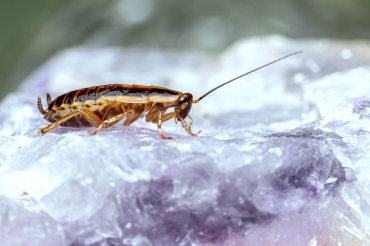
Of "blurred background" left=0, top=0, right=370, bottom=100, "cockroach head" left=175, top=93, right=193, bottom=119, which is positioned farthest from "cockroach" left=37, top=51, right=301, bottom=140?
"blurred background" left=0, top=0, right=370, bottom=100

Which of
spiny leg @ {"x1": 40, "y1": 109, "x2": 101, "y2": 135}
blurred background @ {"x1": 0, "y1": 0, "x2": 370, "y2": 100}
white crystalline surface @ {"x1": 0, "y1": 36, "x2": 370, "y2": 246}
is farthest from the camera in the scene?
blurred background @ {"x1": 0, "y1": 0, "x2": 370, "y2": 100}

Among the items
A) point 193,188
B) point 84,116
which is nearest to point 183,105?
point 84,116

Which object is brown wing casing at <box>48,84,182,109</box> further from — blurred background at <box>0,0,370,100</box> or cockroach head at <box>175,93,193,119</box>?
blurred background at <box>0,0,370,100</box>

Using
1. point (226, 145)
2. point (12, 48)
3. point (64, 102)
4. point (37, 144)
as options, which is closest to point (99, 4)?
point (12, 48)

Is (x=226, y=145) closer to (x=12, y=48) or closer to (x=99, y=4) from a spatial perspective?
(x=99, y=4)

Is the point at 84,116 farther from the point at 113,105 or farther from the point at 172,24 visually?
the point at 172,24

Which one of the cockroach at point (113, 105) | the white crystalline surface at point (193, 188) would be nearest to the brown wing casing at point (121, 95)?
the cockroach at point (113, 105)
